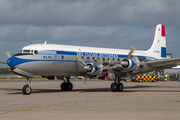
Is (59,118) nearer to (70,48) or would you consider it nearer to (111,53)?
(70,48)

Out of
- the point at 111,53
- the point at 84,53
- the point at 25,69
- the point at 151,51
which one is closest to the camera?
the point at 25,69

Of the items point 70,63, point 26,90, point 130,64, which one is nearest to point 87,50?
point 70,63

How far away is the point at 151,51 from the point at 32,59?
17.1 m

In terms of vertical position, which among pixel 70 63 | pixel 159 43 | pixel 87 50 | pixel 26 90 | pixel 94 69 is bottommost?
pixel 26 90

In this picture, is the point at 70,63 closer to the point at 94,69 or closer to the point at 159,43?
the point at 94,69

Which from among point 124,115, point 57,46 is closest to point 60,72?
point 57,46

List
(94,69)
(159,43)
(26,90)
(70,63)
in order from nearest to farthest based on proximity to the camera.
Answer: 1. (26,90)
2. (94,69)
3. (70,63)
4. (159,43)

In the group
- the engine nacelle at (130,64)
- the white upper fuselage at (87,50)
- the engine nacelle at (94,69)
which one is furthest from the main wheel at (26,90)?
the engine nacelle at (130,64)

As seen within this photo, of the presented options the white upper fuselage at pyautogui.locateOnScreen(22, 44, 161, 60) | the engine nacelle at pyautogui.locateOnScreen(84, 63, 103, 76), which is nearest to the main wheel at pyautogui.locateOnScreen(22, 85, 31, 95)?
the white upper fuselage at pyautogui.locateOnScreen(22, 44, 161, 60)

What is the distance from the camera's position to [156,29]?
34312 mm

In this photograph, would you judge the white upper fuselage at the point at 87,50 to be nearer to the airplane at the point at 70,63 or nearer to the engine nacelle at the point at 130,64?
the airplane at the point at 70,63

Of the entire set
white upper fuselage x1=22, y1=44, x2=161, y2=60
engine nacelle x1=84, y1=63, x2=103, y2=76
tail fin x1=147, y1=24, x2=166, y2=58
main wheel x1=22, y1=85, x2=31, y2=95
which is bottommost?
main wheel x1=22, y1=85, x2=31, y2=95

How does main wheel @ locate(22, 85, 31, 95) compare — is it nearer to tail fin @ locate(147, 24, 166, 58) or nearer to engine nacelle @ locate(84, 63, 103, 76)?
engine nacelle @ locate(84, 63, 103, 76)

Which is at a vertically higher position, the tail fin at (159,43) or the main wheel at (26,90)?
the tail fin at (159,43)
